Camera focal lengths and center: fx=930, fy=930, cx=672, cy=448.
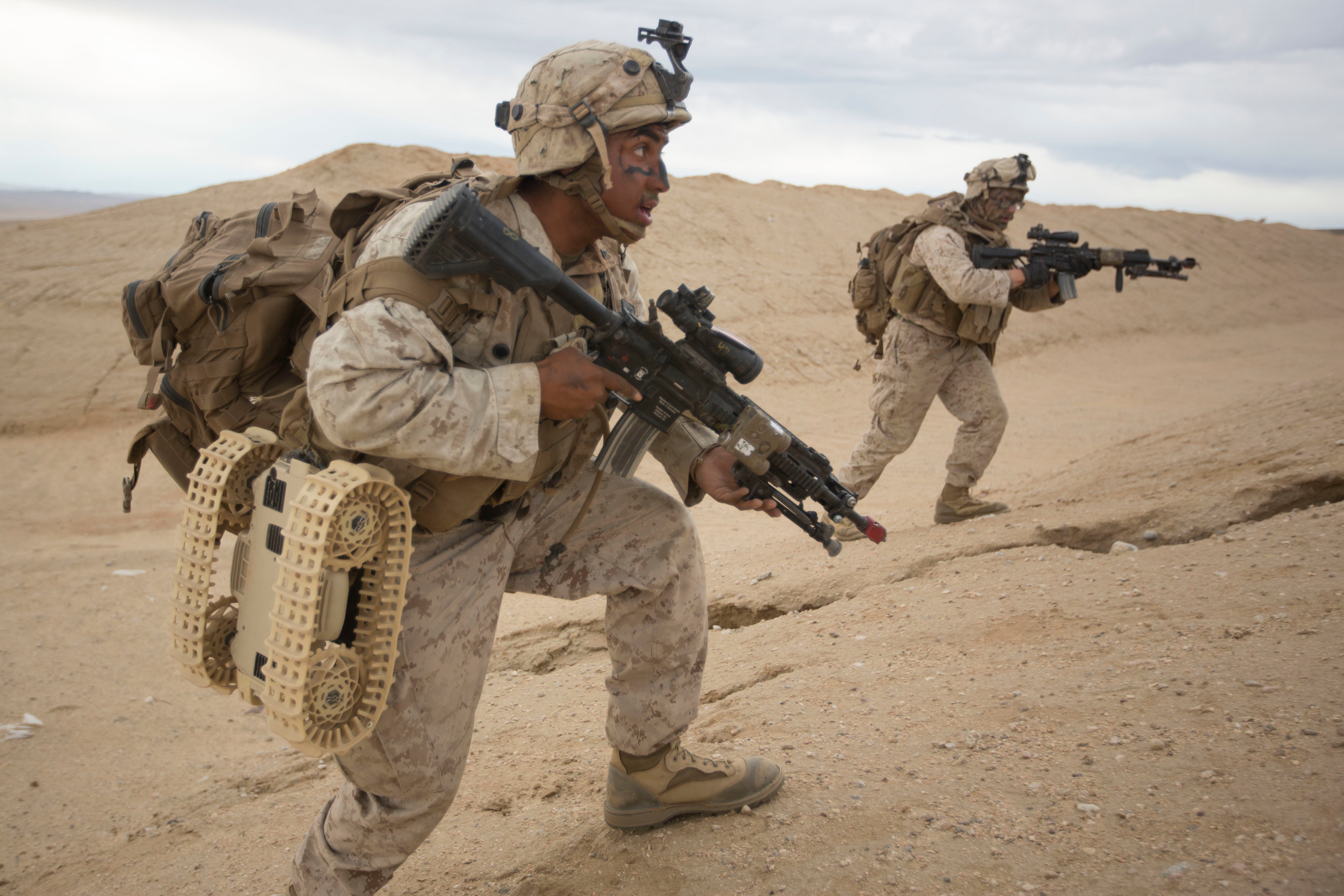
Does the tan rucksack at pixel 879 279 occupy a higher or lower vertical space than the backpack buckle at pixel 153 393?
higher

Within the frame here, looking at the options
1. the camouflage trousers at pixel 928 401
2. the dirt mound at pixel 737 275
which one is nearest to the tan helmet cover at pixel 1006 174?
the camouflage trousers at pixel 928 401

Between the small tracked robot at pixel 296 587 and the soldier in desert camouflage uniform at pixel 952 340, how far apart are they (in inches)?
157

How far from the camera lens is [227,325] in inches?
84.9

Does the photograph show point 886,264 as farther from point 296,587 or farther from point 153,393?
point 296,587

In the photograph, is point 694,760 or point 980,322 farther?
point 980,322

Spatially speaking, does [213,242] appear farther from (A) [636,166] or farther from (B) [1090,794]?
(B) [1090,794]

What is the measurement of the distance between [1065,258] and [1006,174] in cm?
67

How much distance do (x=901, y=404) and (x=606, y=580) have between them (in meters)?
3.51

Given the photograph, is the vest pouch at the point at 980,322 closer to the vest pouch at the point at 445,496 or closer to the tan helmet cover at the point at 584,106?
the tan helmet cover at the point at 584,106

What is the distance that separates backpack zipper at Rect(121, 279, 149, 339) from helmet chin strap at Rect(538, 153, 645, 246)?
1.04 m

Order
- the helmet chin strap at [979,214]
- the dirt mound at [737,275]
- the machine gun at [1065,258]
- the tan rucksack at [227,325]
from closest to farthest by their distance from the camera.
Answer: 1. the tan rucksack at [227,325]
2. the machine gun at [1065,258]
3. the helmet chin strap at [979,214]
4. the dirt mound at [737,275]

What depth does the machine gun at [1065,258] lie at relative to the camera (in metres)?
5.50

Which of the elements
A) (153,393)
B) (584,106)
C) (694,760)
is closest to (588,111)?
(584,106)

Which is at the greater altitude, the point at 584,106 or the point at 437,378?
the point at 584,106
